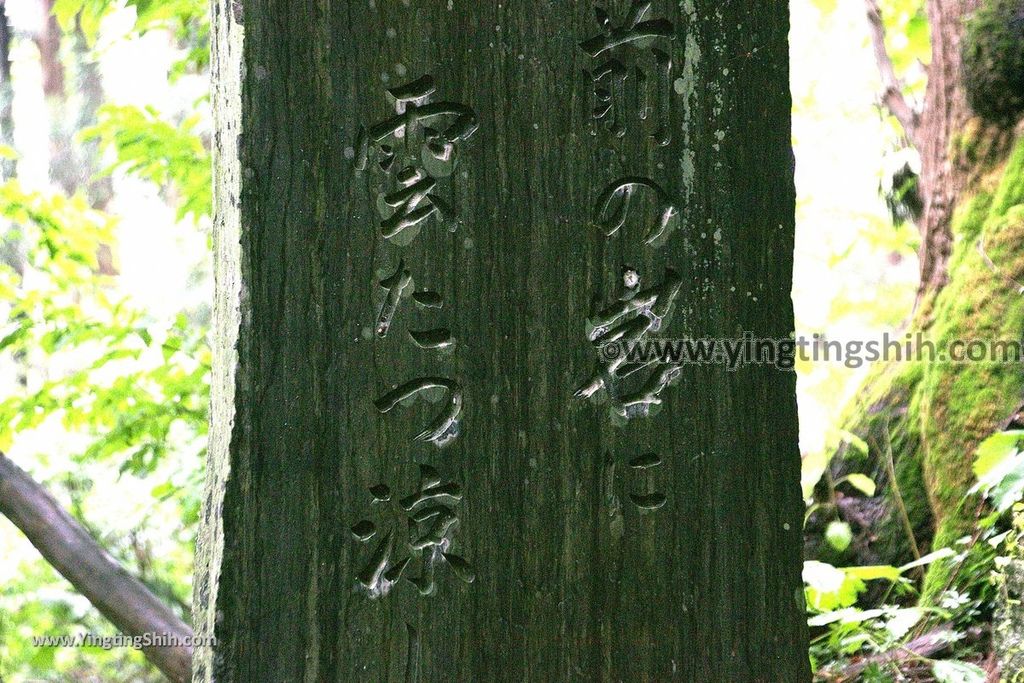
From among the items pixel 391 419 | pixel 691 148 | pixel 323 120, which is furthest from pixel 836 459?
pixel 323 120

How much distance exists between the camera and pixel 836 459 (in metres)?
3.23

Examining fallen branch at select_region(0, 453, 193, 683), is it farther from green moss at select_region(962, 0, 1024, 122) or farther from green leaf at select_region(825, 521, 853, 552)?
green moss at select_region(962, 0, 1024, 122)

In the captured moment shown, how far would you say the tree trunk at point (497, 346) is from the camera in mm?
1745

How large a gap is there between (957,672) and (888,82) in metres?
2.65

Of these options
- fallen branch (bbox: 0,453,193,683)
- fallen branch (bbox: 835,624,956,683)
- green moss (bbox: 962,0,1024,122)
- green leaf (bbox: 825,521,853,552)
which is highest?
green moss (bbox: 962,0,1024,122)

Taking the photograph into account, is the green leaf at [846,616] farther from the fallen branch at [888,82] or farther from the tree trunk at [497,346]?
the fallen branch at [888,82]

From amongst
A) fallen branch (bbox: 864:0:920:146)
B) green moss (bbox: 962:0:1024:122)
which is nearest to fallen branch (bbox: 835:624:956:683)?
green moss (bbox: 962:0:1024:122)

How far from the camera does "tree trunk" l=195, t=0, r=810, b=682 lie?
175 centimetres

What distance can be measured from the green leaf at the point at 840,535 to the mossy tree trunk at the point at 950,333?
6cm

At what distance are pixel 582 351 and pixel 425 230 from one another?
1.40ft

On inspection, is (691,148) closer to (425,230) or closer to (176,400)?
(425,230)

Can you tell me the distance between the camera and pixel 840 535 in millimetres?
3008

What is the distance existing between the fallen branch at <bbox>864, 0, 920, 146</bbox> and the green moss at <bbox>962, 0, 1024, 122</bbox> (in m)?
0.43

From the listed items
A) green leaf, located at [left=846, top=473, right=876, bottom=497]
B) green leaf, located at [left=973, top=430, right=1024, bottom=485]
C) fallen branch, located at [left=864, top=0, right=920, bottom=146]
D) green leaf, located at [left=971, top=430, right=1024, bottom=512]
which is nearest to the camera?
green leaf, located at [left=971, top=430, right=1024, bottom=512]
